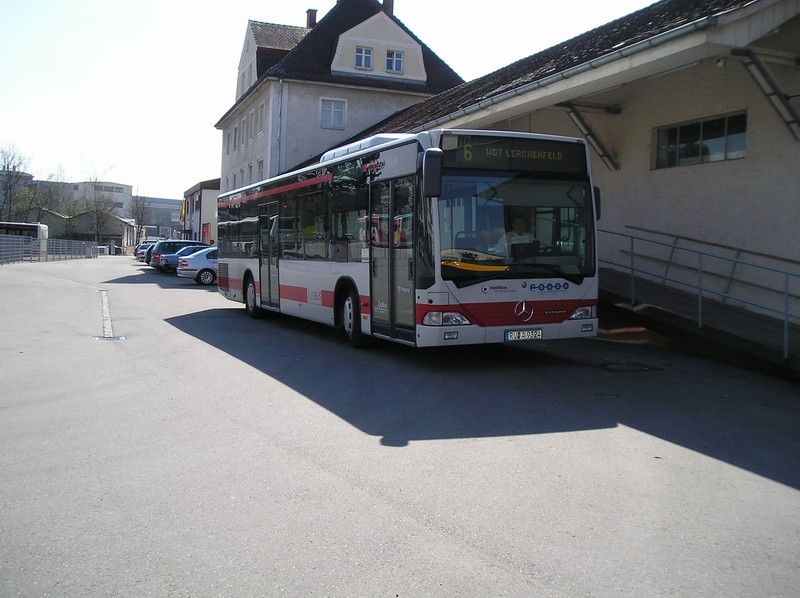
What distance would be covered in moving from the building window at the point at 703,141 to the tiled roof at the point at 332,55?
87.6 feet

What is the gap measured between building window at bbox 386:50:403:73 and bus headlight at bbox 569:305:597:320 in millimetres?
33849

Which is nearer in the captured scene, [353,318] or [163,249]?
[353,318]

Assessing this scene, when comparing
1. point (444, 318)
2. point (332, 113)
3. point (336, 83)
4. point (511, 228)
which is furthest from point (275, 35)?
point (444, 318)

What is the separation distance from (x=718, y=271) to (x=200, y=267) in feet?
74.9

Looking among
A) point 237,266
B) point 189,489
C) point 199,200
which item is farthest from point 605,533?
point 199,200

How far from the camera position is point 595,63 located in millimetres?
12695

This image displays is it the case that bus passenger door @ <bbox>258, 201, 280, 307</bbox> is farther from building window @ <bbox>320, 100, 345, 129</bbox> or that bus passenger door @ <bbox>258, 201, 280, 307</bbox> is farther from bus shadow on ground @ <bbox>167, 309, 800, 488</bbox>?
building window @ <bbox>320, 100, 345, 129</bbox>

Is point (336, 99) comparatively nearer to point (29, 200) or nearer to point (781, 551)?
point (781, 551)

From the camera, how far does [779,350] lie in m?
9.77

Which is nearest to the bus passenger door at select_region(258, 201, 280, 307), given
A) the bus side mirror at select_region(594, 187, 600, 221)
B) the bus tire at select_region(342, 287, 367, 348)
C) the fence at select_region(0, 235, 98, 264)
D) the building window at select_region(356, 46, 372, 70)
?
the bus tire at select_region(342, 287, 367, 348)

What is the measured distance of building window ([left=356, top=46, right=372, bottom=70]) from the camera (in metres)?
40.7

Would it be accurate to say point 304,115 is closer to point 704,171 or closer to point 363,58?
point 363,58

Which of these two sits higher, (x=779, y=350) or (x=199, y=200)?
(x=199, y=200)

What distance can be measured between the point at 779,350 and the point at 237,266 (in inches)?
497
